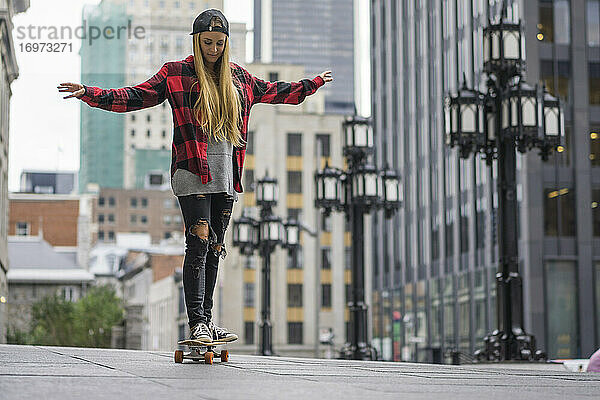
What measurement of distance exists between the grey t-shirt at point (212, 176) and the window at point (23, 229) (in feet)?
372

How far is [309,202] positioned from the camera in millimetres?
82812

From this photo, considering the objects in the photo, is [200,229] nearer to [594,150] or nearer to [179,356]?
[179,356]

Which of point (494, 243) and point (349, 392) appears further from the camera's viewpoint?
point (494, 243)

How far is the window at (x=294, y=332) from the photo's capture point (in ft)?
258

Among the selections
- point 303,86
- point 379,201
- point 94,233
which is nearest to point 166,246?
point 94,233

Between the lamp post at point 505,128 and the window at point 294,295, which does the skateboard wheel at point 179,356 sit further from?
the window at point 294,295

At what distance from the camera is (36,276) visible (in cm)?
10425

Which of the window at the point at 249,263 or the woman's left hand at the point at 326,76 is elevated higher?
the woman's left hand at the point at 326,76

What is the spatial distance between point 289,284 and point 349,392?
75514 mm

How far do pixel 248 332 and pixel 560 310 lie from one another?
39.8 metres

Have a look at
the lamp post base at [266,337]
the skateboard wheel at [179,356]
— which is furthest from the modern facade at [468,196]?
the skateboard wheel at [179,356]

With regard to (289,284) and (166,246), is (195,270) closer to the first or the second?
(289,284)

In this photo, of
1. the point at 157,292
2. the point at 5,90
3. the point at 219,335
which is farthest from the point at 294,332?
the point at 219,335

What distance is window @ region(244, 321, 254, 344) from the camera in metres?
77.2
